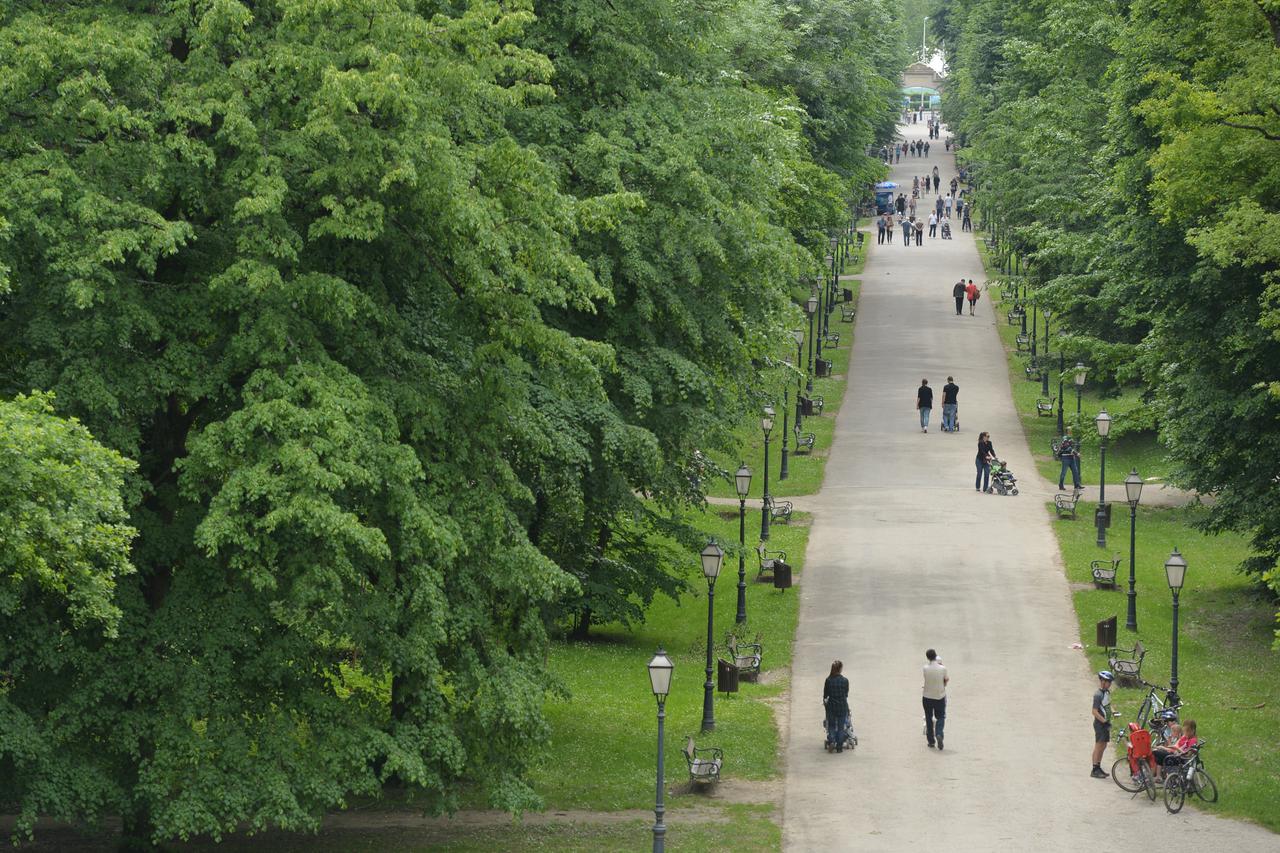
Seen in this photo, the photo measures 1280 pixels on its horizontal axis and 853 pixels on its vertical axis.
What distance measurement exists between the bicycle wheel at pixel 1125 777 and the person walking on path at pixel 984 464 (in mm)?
18830

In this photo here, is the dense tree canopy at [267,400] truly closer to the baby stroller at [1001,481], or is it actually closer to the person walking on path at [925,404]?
the baby stroller at [1001,481]

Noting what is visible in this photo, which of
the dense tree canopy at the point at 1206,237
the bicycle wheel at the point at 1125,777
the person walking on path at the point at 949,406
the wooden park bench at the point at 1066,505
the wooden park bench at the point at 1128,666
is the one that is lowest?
the bicycle wheel at the point at 1125,777

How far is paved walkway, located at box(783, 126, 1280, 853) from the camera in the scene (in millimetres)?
23375

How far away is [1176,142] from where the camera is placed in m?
30.1

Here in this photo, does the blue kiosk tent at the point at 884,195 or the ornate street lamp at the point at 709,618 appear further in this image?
the blue kiosk tent at the point at 884,195

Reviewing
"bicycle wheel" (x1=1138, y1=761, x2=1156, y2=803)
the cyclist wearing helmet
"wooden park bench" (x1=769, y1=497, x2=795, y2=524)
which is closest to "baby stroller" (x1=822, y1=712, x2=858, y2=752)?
the cyclist wearing helmet

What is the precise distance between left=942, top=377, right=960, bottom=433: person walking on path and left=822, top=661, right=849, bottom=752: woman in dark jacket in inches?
977

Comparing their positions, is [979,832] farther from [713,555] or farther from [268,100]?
[268,100]

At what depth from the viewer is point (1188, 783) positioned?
79.2 ft

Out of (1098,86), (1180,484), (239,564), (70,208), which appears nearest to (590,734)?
(239,564)

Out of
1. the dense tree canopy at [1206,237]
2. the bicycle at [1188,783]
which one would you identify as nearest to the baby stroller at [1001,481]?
the dense tree canopy at [1206,237]

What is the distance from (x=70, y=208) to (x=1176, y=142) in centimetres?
1812

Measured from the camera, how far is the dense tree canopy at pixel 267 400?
61.7 feet

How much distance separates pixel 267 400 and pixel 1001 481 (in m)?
27.7
